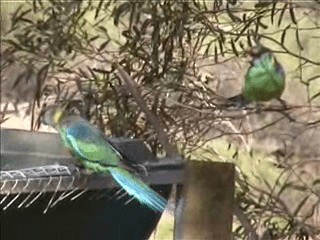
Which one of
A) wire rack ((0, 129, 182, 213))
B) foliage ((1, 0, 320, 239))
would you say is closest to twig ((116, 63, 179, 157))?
foliage ((1, 0, 320, 239))

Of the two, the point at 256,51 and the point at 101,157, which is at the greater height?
the point at 256,51

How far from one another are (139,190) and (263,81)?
403mm

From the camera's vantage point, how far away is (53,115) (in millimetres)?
1207

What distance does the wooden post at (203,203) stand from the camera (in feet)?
2.77

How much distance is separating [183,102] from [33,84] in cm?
32

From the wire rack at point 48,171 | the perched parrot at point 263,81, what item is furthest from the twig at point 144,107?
the wire rack at point 48,171

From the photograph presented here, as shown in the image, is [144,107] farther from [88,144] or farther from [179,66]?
[88,144]

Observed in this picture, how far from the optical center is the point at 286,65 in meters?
1.36

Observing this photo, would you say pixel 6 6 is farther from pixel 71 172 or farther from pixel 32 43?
pixel 71 172

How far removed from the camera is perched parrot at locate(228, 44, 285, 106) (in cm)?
122

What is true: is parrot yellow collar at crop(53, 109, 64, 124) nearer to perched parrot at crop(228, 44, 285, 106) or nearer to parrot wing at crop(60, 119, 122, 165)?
parrot wing at crop(60, 119, 122, 165)

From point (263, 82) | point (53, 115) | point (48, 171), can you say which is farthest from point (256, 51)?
point (48, 171)

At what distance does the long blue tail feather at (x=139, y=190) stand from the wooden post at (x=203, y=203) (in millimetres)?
21

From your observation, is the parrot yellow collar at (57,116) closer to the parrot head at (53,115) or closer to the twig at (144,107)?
the parrot head at (53,115)
